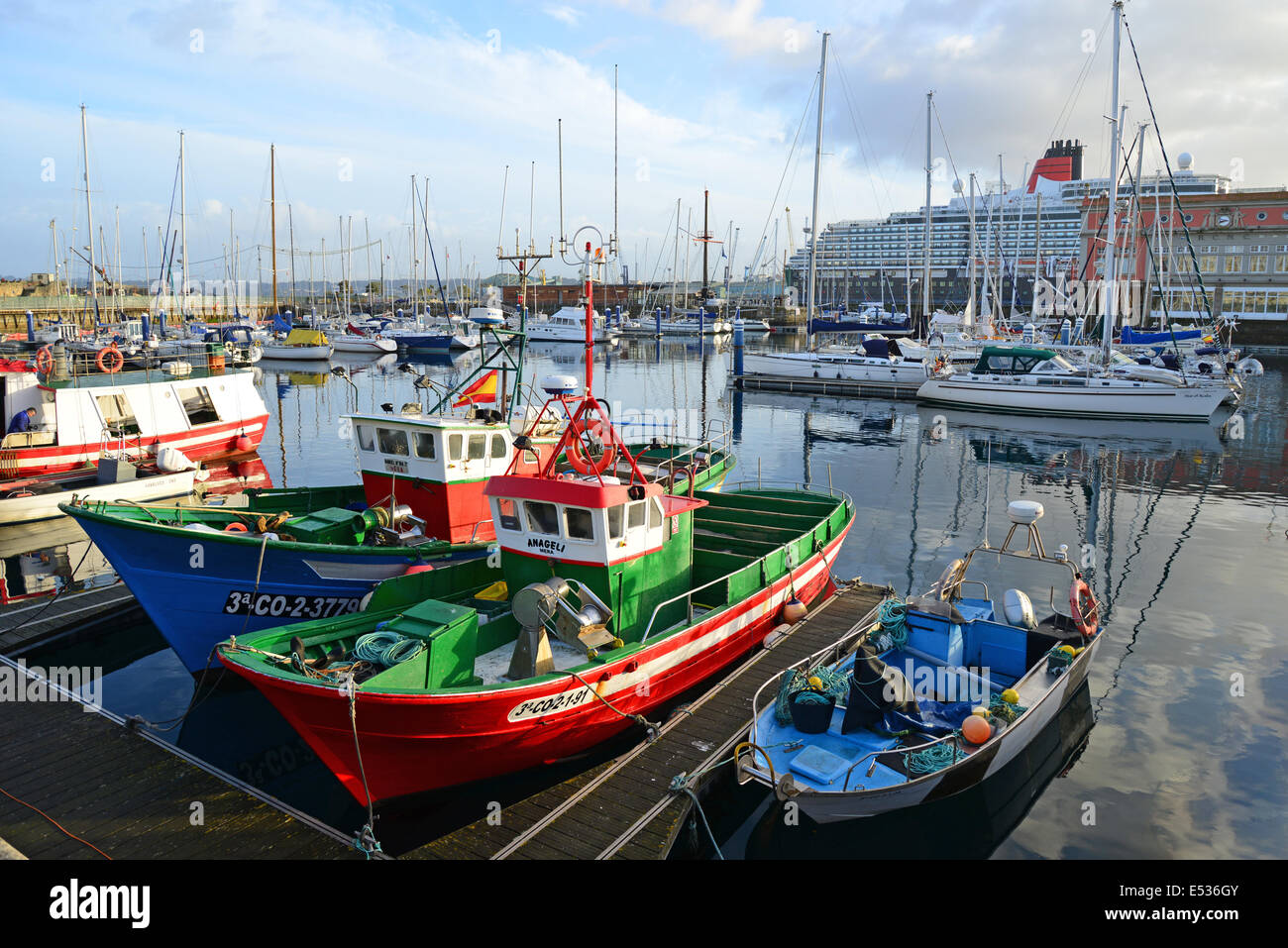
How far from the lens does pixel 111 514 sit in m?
14.1

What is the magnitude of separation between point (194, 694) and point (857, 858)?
11.3 m

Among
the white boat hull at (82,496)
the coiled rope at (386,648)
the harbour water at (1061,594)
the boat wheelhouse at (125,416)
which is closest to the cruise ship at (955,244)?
the harbour water at (1061,594)

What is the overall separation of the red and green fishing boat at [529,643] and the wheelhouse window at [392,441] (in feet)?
13.7

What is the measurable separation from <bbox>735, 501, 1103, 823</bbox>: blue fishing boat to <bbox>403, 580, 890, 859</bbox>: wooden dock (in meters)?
0.63

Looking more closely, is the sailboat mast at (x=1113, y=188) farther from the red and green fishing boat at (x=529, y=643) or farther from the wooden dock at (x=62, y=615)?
the wooden dock at (x=62, y=615)

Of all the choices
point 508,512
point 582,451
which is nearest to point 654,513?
point 582,451

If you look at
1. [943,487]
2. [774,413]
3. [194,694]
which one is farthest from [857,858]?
[774,413]

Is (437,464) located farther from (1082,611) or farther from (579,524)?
(1082,611)

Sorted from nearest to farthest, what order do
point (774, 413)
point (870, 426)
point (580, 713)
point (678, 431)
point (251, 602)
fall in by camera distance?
point (580, 713), point (251, 602), point (678, 431), point (870, 426), point (774, 413)

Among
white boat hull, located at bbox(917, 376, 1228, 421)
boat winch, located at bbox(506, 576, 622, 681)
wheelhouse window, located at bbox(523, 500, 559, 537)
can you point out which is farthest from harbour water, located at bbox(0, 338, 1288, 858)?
wheelhouse window, located at bbox(523, 500, 559, 537)

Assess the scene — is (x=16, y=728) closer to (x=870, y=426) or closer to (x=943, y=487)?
(x=943, y=487)

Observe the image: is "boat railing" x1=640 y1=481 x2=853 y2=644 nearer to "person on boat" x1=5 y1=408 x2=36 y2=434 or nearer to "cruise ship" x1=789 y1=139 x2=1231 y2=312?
"person on boat" x1=5 y1=408 x2=36 y2=434

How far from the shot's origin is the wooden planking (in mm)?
9164

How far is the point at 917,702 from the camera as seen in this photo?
38.8ft
